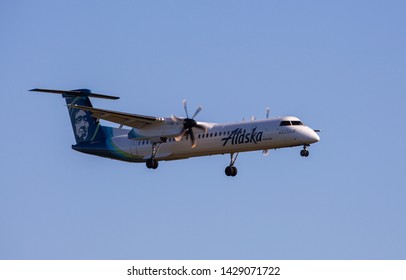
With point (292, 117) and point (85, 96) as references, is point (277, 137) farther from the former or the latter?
point (85, 96)

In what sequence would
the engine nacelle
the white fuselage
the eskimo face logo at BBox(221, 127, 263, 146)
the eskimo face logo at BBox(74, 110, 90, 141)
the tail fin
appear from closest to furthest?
the white fuselage → the eskimo face logo at BBox(221, 127, 263, 146) → the engine nacelle → the tail fin → the eskimo face logo at BBox(74, 110, 90, 141)

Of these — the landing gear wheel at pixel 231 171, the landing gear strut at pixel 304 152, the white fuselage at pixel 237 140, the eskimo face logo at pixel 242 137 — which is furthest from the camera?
the landing gear wheel at pixel 231 171

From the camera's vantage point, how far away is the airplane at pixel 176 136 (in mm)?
49875

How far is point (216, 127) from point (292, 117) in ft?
13.9

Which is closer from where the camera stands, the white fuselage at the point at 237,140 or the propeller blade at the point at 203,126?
the white fuselage at the point at 237,140

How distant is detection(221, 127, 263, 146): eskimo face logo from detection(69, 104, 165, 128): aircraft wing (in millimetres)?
4041

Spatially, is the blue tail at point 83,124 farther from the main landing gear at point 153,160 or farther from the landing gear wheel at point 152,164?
the landing gear wheel at point 152,164

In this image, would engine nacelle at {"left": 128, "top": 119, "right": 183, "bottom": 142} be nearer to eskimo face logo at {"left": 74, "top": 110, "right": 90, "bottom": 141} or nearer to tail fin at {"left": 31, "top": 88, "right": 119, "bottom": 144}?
tail fin at {"left": 31, "top": 88, "right": 119, "bottom": 144}

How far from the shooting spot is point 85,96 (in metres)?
57.7

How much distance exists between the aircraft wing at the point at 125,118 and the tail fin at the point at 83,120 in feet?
9.08

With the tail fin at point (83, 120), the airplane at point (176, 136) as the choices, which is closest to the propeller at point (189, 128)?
the airplane at point (176, 136)

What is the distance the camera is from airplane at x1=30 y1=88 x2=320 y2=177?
4988cm

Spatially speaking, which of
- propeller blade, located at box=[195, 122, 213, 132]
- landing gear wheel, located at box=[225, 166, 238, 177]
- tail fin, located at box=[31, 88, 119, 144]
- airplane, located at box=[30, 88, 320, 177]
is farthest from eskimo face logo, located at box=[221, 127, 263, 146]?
tail fin, located at box=[31, 88, 119, 144]
